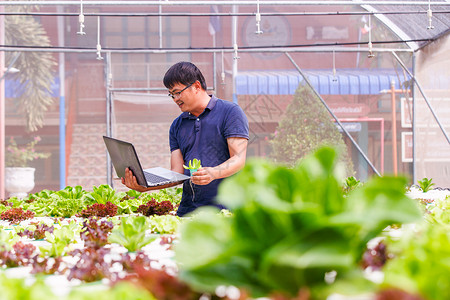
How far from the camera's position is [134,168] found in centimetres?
210

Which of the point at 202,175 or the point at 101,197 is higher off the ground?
the point at 202,175

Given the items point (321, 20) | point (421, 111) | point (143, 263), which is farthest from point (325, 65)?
point (143, 263)

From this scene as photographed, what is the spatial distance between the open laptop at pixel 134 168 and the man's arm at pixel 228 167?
0.31 feet

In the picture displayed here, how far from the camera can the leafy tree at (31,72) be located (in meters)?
7.49

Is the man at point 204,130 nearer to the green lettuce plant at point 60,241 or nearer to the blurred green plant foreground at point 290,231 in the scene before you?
the green lettuce plant at point 60,241

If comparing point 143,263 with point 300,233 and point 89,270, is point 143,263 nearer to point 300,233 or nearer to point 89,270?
point 89,270

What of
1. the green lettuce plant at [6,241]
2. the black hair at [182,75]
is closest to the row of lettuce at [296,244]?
the green lettuce plant at [6,241]

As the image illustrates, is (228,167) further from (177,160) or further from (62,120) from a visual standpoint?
(62,120)

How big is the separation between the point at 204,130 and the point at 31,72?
609cm

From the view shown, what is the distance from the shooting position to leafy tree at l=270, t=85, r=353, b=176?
6.83 m

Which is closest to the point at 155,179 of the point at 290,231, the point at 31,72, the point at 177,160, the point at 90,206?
the point at 90,206

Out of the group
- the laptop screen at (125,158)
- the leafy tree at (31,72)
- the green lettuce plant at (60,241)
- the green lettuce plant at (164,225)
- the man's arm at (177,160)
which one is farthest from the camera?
the leafy tree at (31,72)

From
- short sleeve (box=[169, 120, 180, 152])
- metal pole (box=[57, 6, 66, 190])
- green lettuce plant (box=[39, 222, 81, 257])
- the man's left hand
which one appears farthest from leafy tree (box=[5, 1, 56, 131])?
green lettuce plant (box=[39, 222, 81, 257])

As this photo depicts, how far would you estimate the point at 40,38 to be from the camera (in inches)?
324
